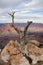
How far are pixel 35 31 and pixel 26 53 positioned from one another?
13.7 metres

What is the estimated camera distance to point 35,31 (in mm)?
42531

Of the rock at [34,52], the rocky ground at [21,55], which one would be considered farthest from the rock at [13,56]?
the rock at [34,52]

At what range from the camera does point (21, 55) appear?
28.3 meters

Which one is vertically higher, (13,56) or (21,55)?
(21,55)

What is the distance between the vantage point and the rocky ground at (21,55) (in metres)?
27.4

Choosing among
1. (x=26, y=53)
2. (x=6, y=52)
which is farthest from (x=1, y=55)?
A: (x=26, y=53)

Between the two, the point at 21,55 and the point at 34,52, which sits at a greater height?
the point at 21,55

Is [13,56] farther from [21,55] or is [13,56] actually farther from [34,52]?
[34,52]

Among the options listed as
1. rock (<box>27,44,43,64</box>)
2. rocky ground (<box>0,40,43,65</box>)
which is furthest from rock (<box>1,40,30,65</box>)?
rock (<box>27,44,43,64</box>)

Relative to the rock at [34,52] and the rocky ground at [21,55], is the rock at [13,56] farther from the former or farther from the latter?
the rock at [34,52]

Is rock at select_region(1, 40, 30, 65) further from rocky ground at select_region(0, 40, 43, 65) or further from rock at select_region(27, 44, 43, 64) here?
rock at select_region(27, 44, 43, 64)

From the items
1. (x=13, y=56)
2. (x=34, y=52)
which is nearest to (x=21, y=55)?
(x=13, y=56)

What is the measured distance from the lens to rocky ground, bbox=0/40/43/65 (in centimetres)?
2741

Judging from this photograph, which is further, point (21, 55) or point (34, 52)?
point (34, 52)
